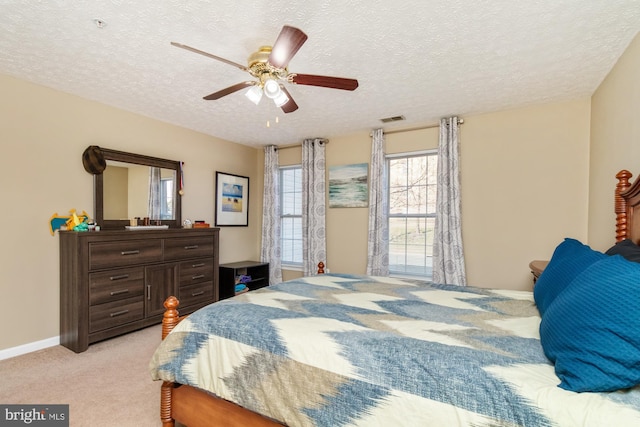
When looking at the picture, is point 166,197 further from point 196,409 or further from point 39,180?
point 196,409

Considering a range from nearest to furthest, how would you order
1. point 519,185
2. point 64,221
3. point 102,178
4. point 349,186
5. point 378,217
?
point 64,221
point 102,178
point 519,185
point 378,217
point 349,186

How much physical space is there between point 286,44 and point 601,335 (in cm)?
189

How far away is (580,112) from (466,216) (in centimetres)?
157

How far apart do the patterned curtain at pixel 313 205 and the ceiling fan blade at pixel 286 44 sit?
288 cm

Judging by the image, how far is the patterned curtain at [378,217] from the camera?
4.28m

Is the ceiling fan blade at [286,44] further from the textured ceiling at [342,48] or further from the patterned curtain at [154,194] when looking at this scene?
the patterned curtain at [154,194]

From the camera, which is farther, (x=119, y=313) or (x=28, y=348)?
(x=119, y=313)

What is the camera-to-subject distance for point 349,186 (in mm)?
4645

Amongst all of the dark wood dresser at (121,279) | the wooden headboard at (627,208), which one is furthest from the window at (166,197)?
the wooden headboard at (627,208)

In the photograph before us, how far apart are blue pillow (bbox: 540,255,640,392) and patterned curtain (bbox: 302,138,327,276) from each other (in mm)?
3748

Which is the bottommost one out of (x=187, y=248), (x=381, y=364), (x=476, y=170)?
(x=381, y=364)

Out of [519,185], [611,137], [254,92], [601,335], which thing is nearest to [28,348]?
[254,92]

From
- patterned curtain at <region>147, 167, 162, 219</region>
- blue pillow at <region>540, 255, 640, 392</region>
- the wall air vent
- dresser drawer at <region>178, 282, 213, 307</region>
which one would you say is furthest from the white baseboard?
the wall air vent

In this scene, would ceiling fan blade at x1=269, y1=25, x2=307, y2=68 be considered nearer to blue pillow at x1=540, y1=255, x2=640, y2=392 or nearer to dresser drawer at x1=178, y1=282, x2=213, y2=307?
blue pillow at x1=540, y1=255, x2=640, y2=392
